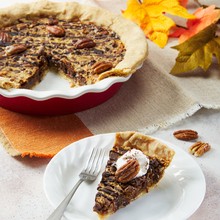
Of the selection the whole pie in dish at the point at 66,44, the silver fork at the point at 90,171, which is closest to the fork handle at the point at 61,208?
the silver fork at the point at 90,171

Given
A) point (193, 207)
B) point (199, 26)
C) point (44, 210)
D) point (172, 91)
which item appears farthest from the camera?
point (199, 26)

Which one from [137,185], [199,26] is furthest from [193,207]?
[199,26]

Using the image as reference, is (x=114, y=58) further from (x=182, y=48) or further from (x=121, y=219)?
(x=121, y=219)

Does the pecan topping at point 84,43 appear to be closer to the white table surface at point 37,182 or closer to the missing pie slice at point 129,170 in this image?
the white table surface at point 37,182

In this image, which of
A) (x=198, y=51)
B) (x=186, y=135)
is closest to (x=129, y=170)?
(x=186, y=135)

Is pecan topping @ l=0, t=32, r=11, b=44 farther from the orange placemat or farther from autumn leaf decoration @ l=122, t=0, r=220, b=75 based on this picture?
autumn leaf decoration @ l=122, t=0, r=220, b=75

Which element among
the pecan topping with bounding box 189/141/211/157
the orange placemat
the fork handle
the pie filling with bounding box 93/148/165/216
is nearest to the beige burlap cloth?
the orange placemat
